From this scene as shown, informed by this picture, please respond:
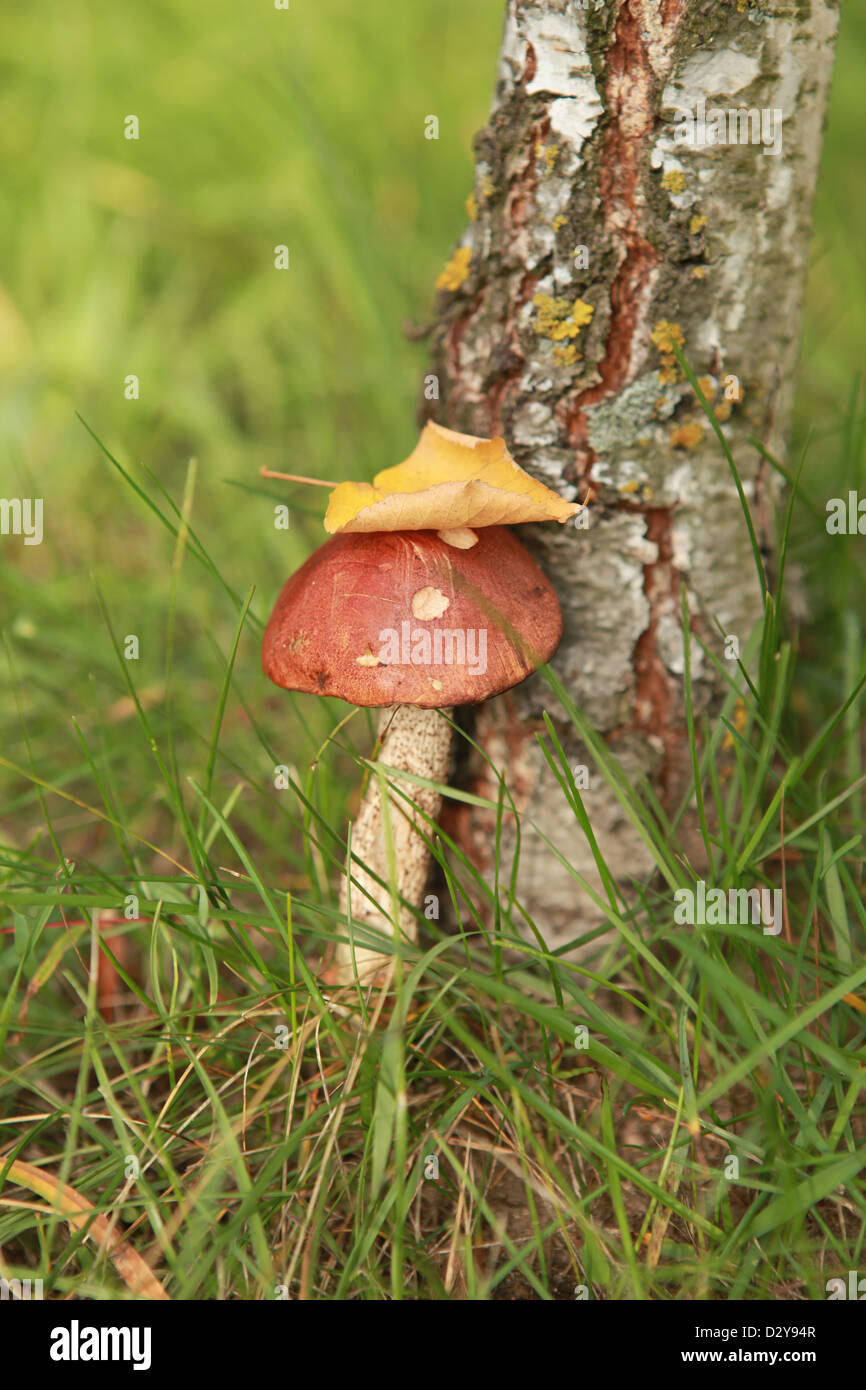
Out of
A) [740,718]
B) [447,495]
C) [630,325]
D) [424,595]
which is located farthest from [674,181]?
[740,718]

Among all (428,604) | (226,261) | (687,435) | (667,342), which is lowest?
(428,604)

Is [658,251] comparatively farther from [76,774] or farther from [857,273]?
[857,273]

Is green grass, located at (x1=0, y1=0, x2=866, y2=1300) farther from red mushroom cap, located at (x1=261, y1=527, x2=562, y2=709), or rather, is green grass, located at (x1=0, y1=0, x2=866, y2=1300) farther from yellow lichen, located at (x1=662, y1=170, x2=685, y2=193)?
yellow lichen, located at (x1=662, y1=170, x2=685, y2=193)

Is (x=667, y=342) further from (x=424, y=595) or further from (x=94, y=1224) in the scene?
(x=94, y=1224)

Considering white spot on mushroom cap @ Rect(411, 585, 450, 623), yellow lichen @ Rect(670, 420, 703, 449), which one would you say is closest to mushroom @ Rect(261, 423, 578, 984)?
white spot on mushroom cap @ Rect(411, 585, 450, 623)

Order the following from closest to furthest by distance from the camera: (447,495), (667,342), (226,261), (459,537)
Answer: (447,495)
(459,537)
(667,342)
(226,261)

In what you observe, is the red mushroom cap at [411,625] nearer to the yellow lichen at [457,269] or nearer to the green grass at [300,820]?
the green grass at [300,820]
